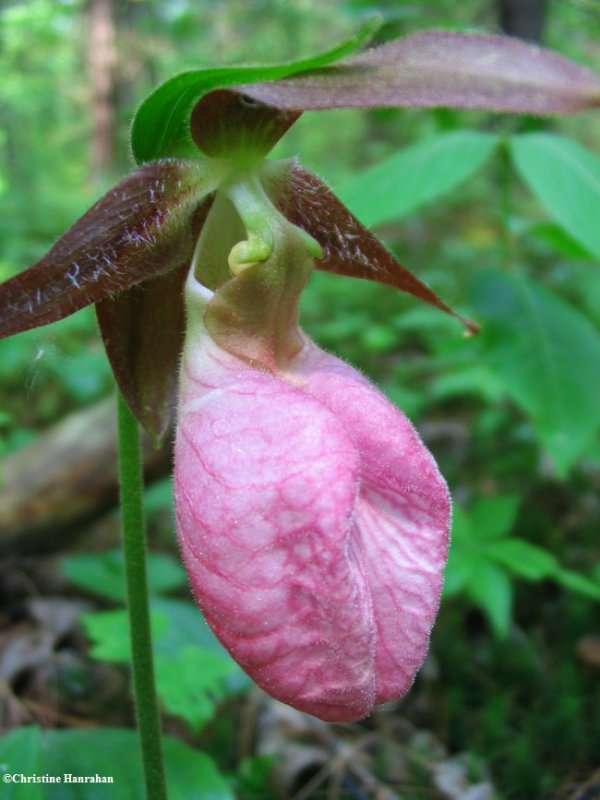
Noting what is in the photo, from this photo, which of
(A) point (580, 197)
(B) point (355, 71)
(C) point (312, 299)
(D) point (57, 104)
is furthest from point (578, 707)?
(D) point (57, 104)

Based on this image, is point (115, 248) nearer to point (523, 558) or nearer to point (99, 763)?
point (99, 763)

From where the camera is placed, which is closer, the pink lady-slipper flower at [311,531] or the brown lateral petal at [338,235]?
the pink lady-slipper flower at [311,531]

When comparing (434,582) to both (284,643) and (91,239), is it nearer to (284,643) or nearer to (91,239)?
(284,643)

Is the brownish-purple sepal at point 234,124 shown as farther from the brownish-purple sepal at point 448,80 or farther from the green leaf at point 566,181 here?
the green leaf at point 566,181

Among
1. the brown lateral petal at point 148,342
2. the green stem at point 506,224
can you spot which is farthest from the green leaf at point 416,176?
the brown lateral petal at point 148,342

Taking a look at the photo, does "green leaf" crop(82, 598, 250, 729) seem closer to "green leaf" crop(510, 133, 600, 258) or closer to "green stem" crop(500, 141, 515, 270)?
"green leaf" crop(510, 133, 600, 258)

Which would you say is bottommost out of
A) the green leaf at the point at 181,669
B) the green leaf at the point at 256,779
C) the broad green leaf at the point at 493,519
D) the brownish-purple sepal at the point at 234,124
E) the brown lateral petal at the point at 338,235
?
the green leaf at the point at 256,779

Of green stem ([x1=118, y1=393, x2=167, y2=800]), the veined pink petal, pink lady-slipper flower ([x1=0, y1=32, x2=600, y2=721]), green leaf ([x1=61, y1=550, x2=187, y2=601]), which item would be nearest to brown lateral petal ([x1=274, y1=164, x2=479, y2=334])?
pink lady-slipper flower ([x1=0, y1=32, x2=600, y2=721])

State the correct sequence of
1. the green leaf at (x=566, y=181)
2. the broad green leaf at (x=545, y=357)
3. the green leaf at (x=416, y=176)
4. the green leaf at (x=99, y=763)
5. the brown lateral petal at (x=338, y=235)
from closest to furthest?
the brown lateral petal at (x=338, y=235)
the green leaf at (x=99, y=763)
the green leaf at (x=566, y=181)
the green leaf at (x=416, y=176)
the broad green leaf at (x=545, y=357)
